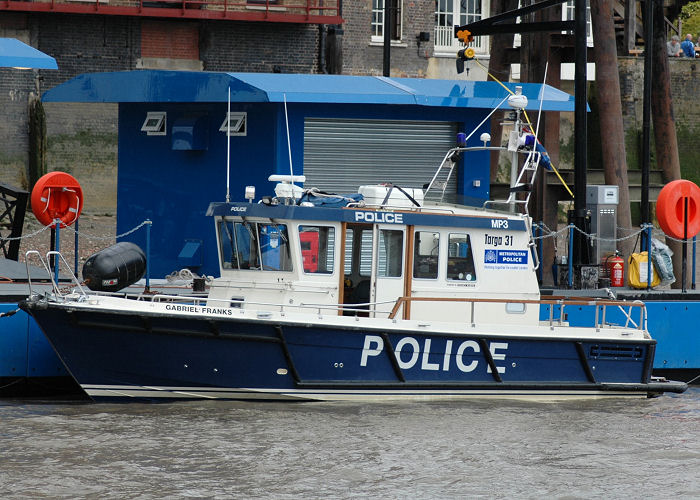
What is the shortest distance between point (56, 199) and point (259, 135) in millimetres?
2627

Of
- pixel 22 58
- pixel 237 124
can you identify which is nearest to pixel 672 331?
pixel 237 124

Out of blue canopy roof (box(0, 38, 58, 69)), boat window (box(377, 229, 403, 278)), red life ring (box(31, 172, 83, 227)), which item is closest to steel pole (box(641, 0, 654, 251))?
boat window (box(377, 229, 403, 278))

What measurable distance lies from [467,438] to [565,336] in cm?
222

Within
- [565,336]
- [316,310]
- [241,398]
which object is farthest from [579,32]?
[241,398]

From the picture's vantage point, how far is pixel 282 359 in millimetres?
13617

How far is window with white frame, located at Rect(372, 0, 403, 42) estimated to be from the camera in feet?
111

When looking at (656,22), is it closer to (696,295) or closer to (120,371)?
(696,295)

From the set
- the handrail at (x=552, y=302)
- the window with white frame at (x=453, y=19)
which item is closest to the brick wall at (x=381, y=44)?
the window with white frame at (x=453, y=19)

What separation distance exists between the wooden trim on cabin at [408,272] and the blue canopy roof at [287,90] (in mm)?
2651

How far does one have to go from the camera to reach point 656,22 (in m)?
21.6

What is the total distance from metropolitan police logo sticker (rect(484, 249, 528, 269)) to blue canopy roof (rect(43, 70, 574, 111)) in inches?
89.1

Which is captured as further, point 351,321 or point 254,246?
point 254,246

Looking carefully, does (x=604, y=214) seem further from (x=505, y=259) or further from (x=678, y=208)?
(x=505, y=259)

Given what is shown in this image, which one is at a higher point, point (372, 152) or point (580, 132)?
point (580, 132)
